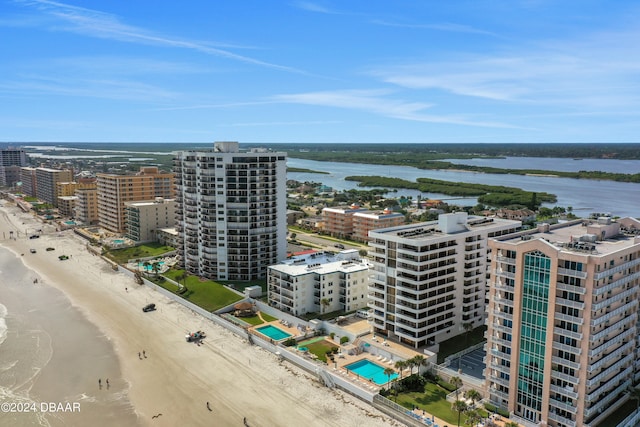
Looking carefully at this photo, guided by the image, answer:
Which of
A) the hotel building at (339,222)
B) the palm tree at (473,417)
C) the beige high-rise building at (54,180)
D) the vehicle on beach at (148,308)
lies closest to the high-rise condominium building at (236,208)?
the vehicle on beach at (148,308)

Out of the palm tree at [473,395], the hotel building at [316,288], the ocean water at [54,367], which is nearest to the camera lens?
the palm tree at [473,395]

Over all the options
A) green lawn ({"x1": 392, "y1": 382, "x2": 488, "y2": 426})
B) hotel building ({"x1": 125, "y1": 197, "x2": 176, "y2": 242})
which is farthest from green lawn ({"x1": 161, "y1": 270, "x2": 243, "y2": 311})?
green lawn ({"x1": 392, "y1": 382, "x2": 488, "y2": 426})

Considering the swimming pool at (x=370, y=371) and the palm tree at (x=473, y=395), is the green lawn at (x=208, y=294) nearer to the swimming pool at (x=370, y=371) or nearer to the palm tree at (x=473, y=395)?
the swimming pool at (x=370, y=371)

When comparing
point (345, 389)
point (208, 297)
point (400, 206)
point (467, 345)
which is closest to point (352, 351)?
point (345, 389)

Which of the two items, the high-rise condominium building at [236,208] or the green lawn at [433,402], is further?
the high-rise condominium building at [236,208]

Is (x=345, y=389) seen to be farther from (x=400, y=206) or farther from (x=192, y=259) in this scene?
(x=400, y=206)

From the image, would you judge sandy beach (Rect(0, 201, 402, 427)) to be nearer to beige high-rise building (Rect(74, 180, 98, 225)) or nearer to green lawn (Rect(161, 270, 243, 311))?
green lawn (Rect(161, 270, 243, 311))

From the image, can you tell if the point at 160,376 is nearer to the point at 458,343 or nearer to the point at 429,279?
the point at 429,279

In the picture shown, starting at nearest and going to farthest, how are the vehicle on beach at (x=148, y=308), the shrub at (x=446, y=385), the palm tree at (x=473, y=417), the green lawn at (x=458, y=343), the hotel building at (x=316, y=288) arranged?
the palm tree at (x=473, y=417) → the shrub at (x=446, y=385) → the green lawn at (x=458, y=343) → the hotel building at (x=316, y=288) → the vehicle on beach at (x=148, y=308)
